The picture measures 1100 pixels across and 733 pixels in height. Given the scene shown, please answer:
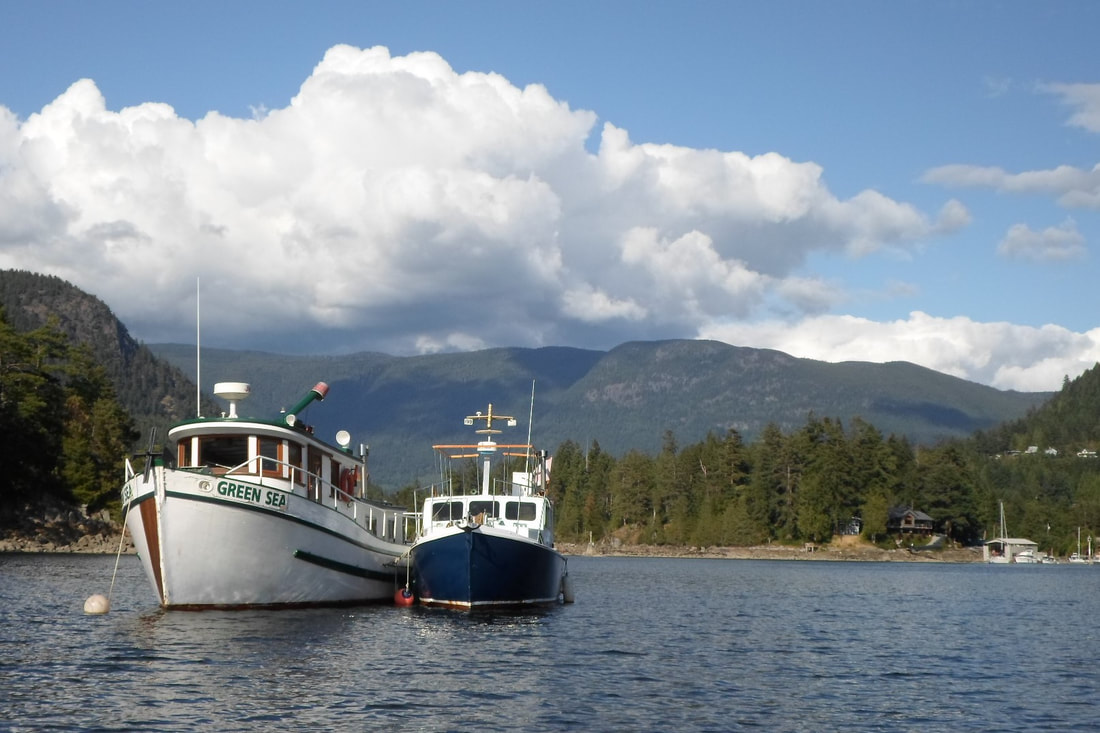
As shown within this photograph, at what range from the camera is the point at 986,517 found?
171m

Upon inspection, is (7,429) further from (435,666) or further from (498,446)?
(435,666)

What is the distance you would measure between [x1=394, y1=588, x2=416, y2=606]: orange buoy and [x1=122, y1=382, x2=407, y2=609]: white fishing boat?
1.02 meters

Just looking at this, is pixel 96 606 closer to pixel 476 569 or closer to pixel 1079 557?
pixel 476 569

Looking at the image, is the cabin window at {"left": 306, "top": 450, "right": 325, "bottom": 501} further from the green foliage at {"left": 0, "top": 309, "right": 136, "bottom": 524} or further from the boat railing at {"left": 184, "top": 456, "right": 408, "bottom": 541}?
the green foliage at {"left": 0, "top": 309, "right": 136, "bottom": 524}

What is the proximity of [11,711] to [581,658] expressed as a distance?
578 inches

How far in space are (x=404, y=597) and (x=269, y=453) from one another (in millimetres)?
8401

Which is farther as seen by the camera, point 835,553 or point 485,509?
point 835,553

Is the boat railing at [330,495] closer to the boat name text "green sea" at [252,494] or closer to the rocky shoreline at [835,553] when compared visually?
the boat name text "green sea" at [252,494]

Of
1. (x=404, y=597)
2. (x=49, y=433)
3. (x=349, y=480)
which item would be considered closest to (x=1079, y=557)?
(x=49, y=433)

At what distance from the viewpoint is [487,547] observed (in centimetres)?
4125

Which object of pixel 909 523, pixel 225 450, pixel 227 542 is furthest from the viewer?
pixel 909 523

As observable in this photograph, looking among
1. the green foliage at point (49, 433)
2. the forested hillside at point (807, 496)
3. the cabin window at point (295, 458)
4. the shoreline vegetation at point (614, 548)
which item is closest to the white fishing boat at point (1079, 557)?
the forested hillside at point (807, 496)

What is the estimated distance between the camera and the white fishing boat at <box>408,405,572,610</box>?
136ft

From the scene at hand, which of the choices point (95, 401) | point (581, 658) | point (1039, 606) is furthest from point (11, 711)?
point (95, 401)
